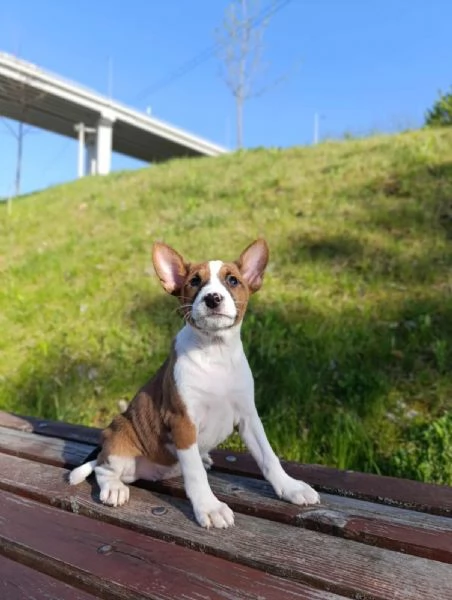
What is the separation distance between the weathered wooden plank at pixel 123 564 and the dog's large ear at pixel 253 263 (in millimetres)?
926

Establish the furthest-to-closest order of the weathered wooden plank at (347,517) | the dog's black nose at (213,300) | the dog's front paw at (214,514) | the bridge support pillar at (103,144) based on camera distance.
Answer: the bridge support pillar at (103,144) → the dog's black nose at (213,300) → the dog's front paw at (214,514) → the weathered wooden plank at (347,517)

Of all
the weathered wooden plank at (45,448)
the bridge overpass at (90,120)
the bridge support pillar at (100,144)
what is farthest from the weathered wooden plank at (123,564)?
the bridge support pillar at (100,144)

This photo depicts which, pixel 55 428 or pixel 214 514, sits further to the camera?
pixel 55 428

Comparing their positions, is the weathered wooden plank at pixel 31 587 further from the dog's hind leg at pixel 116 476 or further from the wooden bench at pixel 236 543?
the dog's hind leg at pixel 116 476

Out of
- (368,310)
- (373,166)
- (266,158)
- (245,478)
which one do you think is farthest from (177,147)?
(245,478)

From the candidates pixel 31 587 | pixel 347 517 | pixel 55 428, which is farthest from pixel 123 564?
pixel 55 428

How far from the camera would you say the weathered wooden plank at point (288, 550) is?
1.32 meters

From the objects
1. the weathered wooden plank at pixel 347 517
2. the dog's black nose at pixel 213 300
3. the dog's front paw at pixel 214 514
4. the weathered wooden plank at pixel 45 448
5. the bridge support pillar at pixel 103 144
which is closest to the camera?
the weathered wooden plank at pixel 347 517

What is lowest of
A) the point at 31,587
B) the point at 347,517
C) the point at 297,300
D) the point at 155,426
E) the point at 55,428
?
the point at 31,587

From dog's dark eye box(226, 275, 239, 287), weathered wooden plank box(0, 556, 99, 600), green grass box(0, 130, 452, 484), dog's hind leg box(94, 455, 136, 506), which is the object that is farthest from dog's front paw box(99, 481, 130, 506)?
green grass box(0, 130, 452, 484)

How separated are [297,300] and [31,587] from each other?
3.32m

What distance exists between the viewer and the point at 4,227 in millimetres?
8508

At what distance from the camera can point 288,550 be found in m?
1.49

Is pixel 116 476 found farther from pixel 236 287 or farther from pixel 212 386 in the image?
pixel 236 287
